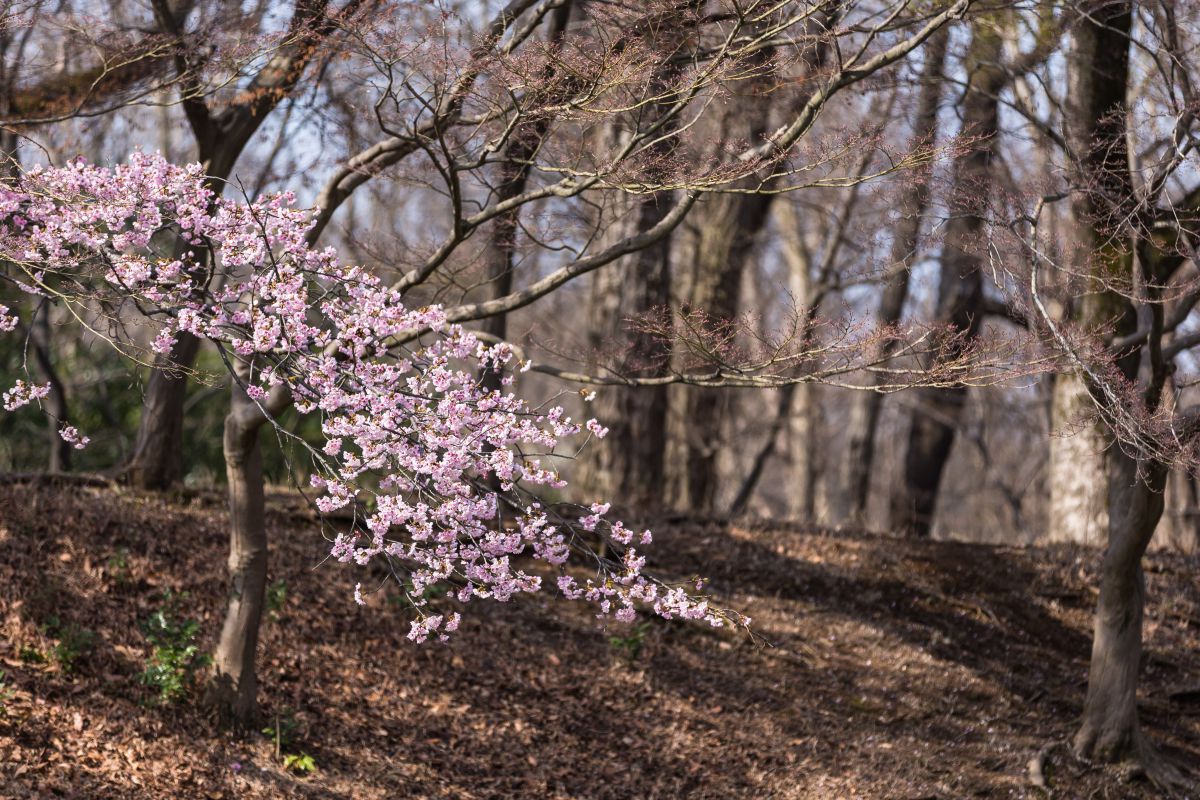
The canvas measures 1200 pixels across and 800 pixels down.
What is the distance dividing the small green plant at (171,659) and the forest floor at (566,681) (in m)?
0.10

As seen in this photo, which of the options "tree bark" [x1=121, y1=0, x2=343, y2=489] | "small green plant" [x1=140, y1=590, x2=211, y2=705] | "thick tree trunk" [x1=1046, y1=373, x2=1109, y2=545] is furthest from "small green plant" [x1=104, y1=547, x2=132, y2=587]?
"thick tree trunk" [x1=1046, y1=373, x2=1109, y2=545]

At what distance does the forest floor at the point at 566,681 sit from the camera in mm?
6309

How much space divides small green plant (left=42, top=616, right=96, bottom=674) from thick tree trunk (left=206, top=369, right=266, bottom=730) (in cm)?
79

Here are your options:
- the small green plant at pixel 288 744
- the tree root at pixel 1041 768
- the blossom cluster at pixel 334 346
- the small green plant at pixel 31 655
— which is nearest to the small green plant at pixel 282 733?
the small green plant at pixel 288 744

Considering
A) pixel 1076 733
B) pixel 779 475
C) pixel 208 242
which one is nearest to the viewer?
pixel 208 242

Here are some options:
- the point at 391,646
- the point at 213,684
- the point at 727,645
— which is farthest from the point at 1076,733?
the point at 213,684

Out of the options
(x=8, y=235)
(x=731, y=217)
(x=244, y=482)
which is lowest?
(x=244, y=482)

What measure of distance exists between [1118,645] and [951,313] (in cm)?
554

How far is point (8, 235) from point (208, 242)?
2.90 ft

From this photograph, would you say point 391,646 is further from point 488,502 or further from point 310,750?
point 488,502

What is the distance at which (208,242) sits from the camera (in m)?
5.61

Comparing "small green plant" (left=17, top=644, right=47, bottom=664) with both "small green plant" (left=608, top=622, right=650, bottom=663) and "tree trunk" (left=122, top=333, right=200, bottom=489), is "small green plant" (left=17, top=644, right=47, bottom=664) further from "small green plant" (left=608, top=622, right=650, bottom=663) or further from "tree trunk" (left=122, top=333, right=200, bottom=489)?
"small green plant" (left=608, top=622, right=650, bottom=663)

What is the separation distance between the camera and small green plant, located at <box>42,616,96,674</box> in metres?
6.42

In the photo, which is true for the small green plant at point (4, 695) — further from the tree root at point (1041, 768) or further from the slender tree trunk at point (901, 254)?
the tree root at point (1041, 768)
